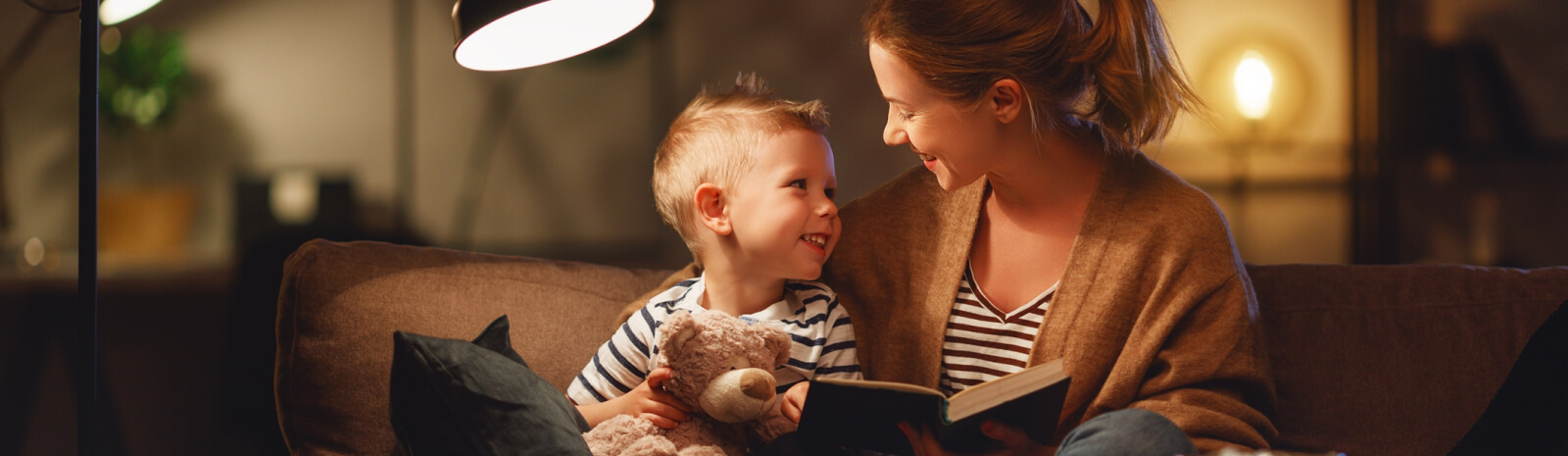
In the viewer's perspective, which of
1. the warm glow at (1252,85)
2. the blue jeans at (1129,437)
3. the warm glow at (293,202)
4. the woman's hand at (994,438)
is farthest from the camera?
the warm glow at (1252,85)

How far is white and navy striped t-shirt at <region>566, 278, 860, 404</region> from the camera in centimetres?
123

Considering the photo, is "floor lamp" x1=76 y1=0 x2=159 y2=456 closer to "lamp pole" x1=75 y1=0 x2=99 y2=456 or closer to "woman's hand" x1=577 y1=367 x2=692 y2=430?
"lamp pole" x1=75 y1=0 x2=99 y2=456

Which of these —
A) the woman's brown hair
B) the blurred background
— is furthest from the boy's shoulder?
the blurred background

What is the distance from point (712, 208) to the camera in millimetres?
1269

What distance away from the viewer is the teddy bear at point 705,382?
106 centimetres

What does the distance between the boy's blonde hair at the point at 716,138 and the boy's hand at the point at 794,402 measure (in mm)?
272

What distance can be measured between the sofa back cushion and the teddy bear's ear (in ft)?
2.98

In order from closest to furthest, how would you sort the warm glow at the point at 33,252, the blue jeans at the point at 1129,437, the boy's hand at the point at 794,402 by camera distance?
the blue jeans at the point at 1129,437, the boy's hand at the point at 794,402, the warm glow at the point at 33,252

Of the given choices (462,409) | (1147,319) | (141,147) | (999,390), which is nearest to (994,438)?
(999,390)

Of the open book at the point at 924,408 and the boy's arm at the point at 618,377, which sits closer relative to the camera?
the open book at the point at 924,408

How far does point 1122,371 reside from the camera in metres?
1.21

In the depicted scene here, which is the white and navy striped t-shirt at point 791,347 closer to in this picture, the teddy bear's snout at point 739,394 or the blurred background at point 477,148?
the teddy bear's snout at point 739,394

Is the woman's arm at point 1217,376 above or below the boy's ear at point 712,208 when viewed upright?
below

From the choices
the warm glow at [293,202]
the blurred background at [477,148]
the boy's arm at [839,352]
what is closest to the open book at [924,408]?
the boy's arm at [839,352]
